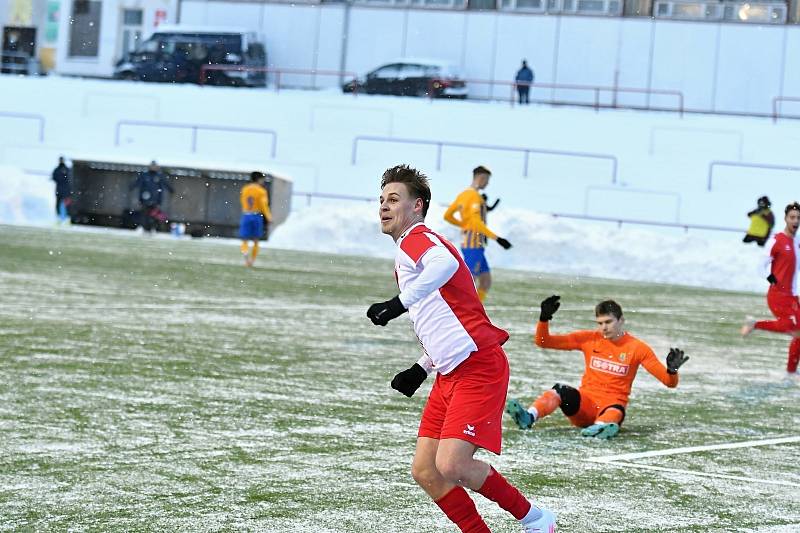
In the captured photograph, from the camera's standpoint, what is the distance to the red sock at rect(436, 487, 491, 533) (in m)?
5.63

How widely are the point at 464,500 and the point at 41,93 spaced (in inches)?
1884

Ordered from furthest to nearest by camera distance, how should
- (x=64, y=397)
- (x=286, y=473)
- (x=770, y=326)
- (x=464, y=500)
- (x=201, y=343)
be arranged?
(x=770, y=326) < (x=201, y=343) < (x=64, y=397) < (x=286, y=473) < (x=464, y=500)

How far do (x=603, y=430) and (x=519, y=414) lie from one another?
540 mm

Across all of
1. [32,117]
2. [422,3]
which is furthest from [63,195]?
[422,3]

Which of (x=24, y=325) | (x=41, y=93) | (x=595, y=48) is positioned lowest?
(x=24, y=325)

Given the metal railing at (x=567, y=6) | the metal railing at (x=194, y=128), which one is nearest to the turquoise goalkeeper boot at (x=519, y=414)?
the metal railing at (x=194, y=128)

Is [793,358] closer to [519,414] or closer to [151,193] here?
[519,414]

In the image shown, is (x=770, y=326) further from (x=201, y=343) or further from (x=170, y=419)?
(x=170, y=419)

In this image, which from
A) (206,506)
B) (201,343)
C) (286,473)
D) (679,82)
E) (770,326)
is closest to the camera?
(206,506)

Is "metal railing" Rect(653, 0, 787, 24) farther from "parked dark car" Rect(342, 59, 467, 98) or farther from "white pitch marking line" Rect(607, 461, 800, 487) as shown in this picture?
"white pitch marking line" Rect(607, 461, 800, 487)

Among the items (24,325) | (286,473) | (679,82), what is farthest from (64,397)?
(679,82)

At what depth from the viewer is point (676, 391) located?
11719mm

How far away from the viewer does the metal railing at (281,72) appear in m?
49.9

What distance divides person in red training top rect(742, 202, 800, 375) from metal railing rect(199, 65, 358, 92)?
35.5 meters
